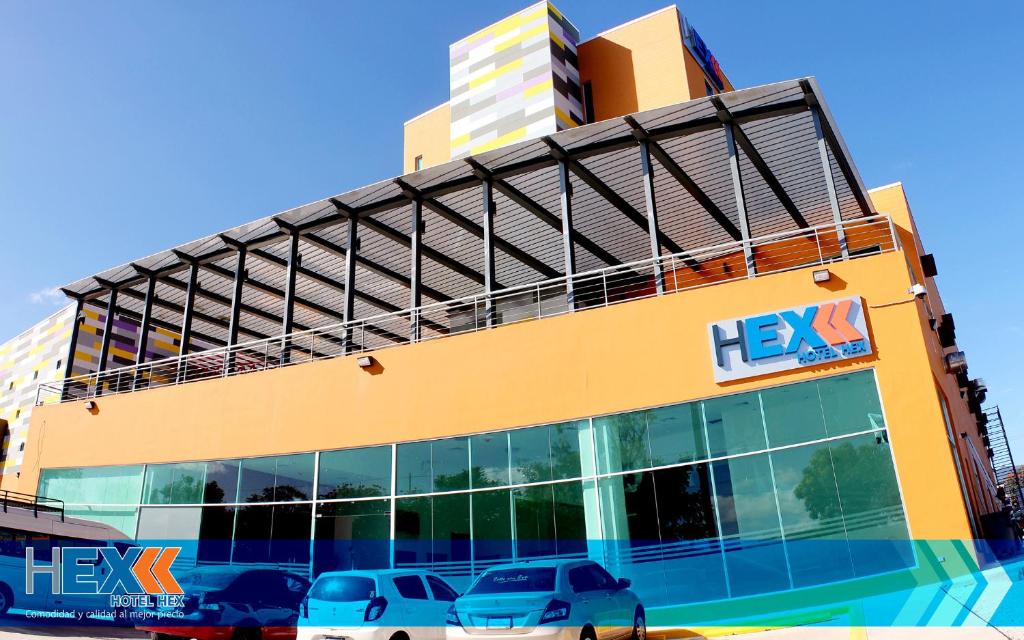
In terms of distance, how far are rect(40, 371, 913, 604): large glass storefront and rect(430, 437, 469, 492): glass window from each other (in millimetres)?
33

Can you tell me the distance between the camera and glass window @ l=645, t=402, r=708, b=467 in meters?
13.4

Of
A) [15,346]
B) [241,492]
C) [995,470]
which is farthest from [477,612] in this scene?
[995,470]

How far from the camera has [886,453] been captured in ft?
39.4

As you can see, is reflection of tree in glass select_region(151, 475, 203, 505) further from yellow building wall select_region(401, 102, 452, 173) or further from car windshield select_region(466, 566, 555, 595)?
yellow building wall select_region(401, 102, 452, 173)

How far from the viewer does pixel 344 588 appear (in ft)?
37.6

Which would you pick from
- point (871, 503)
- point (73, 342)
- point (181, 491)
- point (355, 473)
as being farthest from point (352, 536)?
point (73, 342)

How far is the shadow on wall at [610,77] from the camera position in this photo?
27425 millimetres

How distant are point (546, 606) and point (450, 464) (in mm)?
5976

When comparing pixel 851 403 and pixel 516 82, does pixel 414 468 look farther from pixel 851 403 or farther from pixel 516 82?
pixel 516 82

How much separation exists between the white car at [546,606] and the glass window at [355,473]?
18.2ft

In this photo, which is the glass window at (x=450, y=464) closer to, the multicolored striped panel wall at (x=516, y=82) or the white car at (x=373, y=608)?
the white car at (x=373, y=608)

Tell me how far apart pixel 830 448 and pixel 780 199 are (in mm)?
10485

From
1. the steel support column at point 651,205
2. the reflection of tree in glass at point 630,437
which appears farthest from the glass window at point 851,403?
the steel support column at point 651,205

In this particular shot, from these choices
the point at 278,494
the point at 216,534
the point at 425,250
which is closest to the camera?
the point at 278,494
